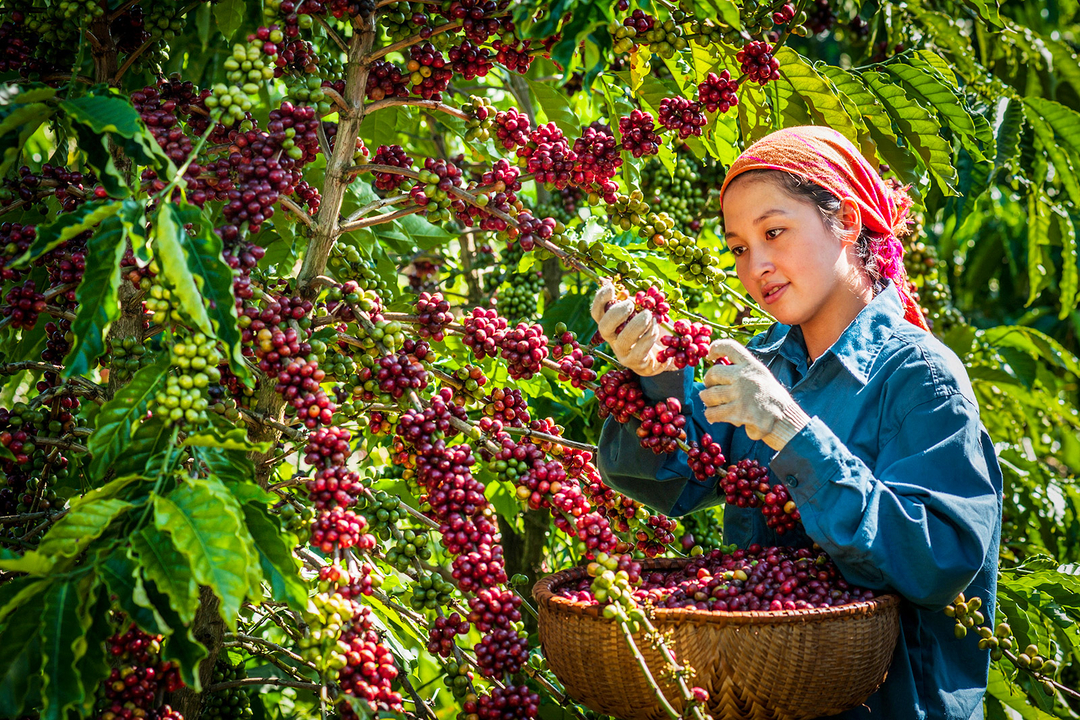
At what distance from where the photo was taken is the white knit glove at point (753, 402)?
151cm

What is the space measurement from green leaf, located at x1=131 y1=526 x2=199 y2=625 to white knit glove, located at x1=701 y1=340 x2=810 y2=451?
90 centimetres

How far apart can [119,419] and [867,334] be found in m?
1.43

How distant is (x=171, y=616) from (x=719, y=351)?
0.99 metres

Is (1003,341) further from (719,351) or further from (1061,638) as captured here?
(719,351)

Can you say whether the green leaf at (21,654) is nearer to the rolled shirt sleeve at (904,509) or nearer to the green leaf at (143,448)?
the green leaf at (143,448)

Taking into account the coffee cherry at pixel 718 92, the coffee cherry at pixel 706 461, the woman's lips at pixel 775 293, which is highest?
the coffee cherry at pixel 718 92

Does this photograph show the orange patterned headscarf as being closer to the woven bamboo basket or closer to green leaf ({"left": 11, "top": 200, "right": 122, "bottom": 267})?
the woven bamboo basket

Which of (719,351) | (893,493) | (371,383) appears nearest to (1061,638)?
(893,493)

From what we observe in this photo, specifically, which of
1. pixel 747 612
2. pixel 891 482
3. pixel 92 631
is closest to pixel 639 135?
pixel 891 482

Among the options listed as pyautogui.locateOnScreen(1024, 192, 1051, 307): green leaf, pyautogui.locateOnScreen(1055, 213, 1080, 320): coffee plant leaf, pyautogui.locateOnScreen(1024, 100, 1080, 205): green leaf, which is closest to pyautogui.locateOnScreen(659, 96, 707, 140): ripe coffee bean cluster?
pyautogui.locateOnScreen(1024, 100, 1080, 205): green leaf

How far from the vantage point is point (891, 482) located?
1.52m

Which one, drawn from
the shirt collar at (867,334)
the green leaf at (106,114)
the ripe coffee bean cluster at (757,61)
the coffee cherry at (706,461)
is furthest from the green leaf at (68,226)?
the shirt collar at (867,334)

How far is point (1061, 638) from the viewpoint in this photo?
7.53 ft

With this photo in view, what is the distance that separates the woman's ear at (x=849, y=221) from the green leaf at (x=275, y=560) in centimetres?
132
